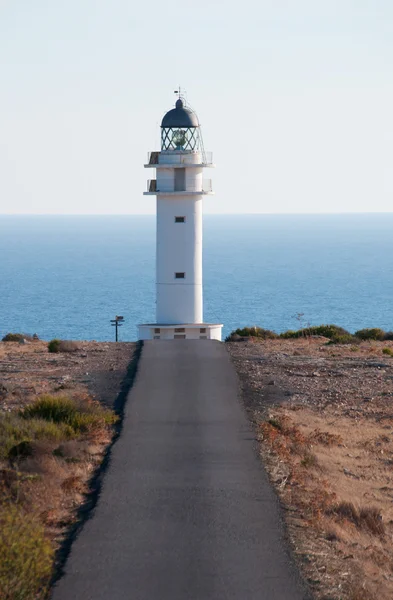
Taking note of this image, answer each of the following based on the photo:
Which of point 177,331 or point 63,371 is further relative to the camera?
point 177,331

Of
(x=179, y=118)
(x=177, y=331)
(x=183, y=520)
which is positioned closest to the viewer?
(x=183, y=520)

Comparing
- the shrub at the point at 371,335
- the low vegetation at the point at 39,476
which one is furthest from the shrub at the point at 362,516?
the shrub at the point at 371,335

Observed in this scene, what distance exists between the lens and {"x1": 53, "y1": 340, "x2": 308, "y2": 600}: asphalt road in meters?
8.40

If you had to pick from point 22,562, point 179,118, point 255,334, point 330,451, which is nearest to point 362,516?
point 330,451

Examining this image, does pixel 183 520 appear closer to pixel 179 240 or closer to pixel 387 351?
pixel 387 351

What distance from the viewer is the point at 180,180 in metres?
31.9

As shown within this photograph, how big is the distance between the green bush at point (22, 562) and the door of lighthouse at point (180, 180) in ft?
79.2

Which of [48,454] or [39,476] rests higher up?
[48,454]

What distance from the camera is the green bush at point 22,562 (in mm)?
7562

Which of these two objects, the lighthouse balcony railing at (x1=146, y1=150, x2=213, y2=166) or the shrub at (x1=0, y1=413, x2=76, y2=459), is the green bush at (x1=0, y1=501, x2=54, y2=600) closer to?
the shrub at (x1=0, y1=413, x2=76, y2=459)

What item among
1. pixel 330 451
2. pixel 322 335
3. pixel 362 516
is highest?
pixel 322 335

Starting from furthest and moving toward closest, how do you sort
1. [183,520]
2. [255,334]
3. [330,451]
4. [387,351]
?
[255,334]
[387,351]
[330,451]
[183,520]

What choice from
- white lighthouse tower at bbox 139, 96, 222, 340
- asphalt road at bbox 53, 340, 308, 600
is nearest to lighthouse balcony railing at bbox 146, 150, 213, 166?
→ white lighthouse tower at bbox 139, 96, 222, 340

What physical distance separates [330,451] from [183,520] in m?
5.09
